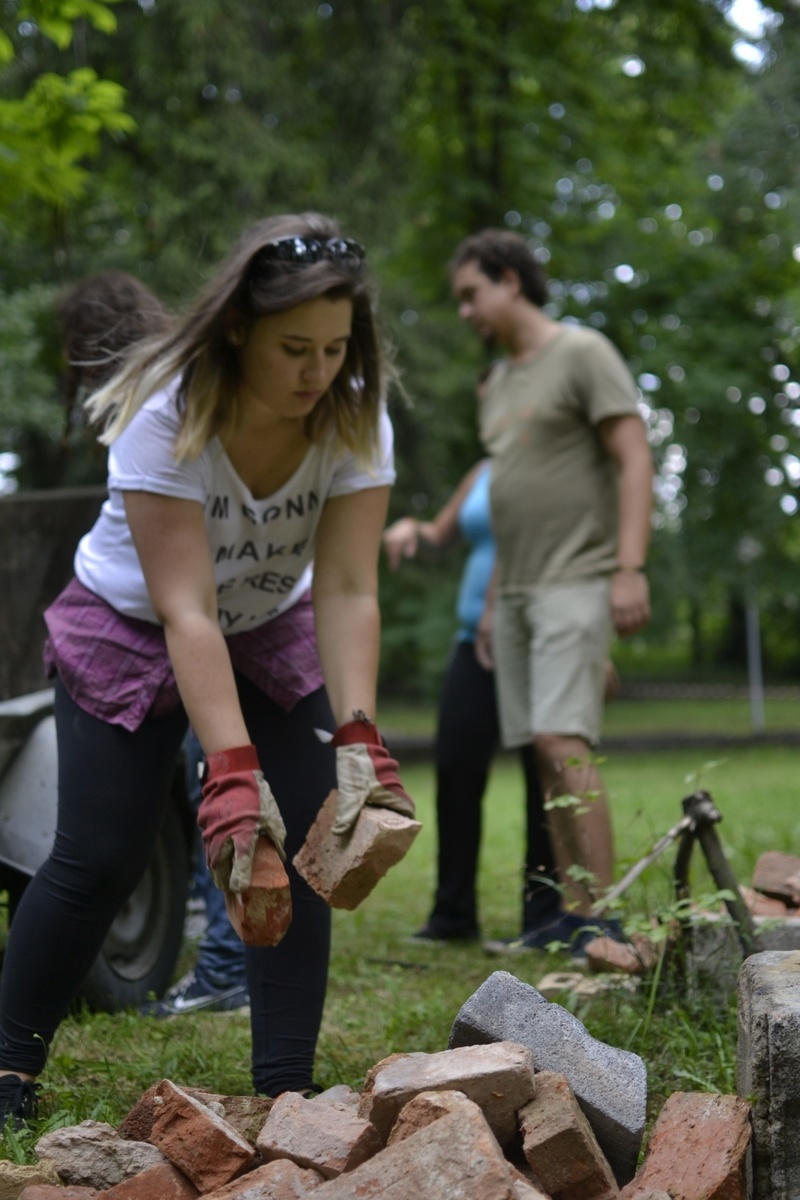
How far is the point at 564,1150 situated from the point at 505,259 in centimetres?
318

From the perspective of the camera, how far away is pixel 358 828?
2320 mm

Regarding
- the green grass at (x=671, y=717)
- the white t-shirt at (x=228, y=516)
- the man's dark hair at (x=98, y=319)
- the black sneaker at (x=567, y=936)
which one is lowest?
the green grass at (x=671, y=717)

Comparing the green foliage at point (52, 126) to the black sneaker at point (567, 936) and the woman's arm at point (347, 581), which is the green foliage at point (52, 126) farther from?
the black sneaker at point (567, 936)

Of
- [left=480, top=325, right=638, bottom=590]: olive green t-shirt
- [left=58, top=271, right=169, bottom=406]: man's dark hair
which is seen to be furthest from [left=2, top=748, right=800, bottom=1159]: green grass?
[left=58, top=271, right=169, bottom=406]: man's dark hair

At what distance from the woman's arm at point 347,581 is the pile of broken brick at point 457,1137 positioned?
31.4 inches

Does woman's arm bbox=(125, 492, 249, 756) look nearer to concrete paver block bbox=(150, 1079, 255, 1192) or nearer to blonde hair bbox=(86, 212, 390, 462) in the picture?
blonde hair bbox=(86, 212, 390, 462)

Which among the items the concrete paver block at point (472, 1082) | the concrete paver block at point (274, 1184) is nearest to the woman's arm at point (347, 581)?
the concrete paver block at point (472, 1082)

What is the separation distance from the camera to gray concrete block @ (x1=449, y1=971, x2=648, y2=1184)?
202cm

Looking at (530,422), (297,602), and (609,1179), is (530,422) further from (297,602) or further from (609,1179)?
(609,1179)

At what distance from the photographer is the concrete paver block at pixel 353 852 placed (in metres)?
2.28

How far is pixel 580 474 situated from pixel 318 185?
9.92 meters

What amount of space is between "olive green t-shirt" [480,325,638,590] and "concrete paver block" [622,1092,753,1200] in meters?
2.33

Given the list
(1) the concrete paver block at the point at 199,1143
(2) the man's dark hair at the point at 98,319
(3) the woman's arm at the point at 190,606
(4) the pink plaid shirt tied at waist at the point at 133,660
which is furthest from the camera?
(2) the man's dark hair at the point at 98,319

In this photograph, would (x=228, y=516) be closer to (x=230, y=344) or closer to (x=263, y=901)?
(x=230, y=344)
